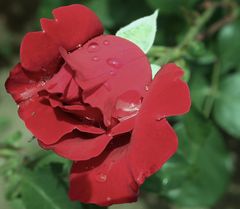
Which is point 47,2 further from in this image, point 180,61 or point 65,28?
point 65,28

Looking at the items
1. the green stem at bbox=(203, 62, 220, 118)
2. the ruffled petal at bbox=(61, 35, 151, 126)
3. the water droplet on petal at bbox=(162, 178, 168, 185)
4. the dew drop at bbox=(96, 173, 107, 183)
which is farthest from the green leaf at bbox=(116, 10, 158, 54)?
the green stem at bbox=(203, 62, 220, 118)

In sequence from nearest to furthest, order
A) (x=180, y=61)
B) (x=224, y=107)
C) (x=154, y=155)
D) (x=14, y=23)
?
(x=154, y=155) < (x=180, y=61) < (x=224, y=107) < (x=14, y=23)

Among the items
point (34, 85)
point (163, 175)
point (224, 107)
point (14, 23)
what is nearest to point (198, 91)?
point (224, 107)

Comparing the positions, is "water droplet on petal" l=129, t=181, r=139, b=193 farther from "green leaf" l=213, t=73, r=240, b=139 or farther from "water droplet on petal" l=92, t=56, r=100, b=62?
"green leaf" l=213, t=73, r=240, b=139

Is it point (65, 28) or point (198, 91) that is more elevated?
point (65, 28)

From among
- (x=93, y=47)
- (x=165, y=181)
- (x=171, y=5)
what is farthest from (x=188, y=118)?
(x=93, y=47)
